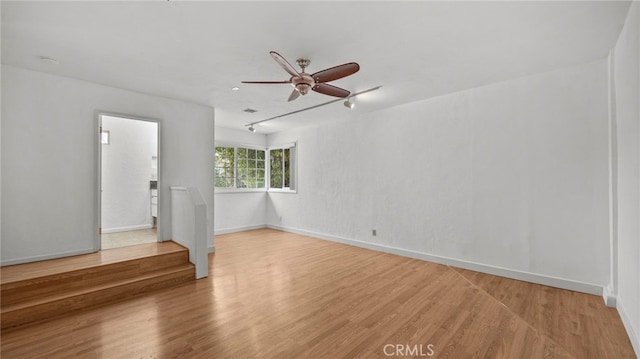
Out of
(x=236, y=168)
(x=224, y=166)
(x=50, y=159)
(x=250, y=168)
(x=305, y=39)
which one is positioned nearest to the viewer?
(x=305, y=39)

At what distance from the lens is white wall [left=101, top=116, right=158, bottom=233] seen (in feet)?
17.8

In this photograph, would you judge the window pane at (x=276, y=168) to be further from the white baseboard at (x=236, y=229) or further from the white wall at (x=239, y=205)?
the white baseboard at (x=236, y=229)

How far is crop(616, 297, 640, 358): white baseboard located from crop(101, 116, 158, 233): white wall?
22.5ft

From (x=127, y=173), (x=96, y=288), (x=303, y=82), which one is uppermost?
(x=303, y=82)

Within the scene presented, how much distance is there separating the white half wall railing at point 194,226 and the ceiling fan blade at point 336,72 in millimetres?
2451

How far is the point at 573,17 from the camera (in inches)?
90.4

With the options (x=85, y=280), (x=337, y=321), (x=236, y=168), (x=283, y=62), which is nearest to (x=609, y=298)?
(x=337, y=321)

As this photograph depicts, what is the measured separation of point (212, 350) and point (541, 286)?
151 inches

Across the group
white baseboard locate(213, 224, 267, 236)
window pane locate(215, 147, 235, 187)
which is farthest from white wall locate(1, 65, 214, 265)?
white baseboard locate(213, 224, 267, 236)

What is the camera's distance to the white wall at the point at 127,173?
5414mm

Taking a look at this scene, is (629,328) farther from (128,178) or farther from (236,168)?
(128,178)

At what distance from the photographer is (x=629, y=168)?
242 centimetres

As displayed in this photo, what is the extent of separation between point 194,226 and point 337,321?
237 centimetres

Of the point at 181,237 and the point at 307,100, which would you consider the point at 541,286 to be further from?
the point at 181,237
